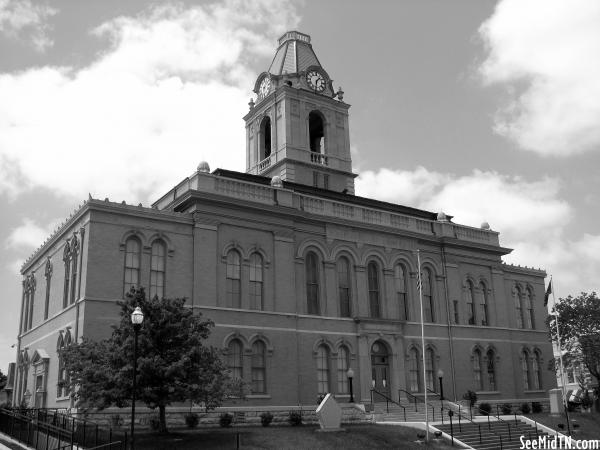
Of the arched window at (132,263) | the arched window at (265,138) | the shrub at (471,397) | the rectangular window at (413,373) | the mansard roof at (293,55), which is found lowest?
the shrub at (471,397)

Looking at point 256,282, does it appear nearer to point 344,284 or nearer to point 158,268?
point 158,268

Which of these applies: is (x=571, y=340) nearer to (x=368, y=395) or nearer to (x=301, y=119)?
(x=368, y=395)

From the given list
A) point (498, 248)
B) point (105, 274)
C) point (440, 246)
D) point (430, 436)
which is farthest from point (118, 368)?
point (498, 248)

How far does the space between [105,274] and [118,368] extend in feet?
30.1

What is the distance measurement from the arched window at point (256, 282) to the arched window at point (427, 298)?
13583mm

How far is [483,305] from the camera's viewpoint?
53500 mm

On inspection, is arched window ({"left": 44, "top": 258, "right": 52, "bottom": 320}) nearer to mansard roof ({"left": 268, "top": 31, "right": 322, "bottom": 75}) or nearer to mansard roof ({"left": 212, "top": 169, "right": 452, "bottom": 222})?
mansard roof ({"left": 212, "top": 169, "right": 452, "bottom": 222})

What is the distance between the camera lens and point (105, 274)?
1451 inches

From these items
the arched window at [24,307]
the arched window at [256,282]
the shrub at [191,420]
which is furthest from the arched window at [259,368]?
the arched window at [24,307]

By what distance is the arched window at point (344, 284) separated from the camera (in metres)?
45.3

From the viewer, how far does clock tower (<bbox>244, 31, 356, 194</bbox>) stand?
54.9 meters

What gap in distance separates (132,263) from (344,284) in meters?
14.4

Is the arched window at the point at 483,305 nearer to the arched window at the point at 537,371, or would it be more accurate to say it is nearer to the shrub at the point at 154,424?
the arched window at the point at 537,371

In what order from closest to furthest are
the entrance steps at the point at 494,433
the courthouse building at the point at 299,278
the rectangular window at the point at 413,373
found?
the entrance steps at the point at 494,433, the courthouse building at the point at 299,278, the rectangular window at the point at 413,373
